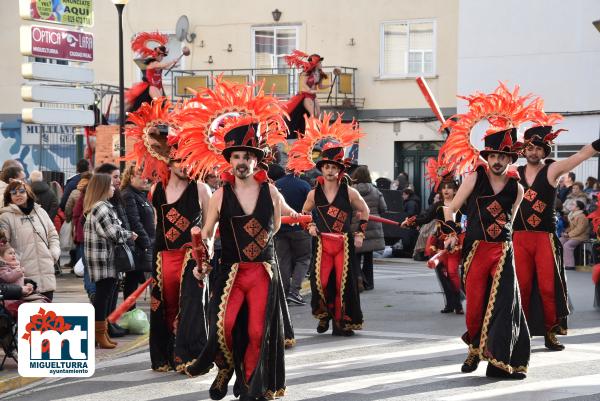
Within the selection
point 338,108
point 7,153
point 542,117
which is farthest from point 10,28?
point 542,117

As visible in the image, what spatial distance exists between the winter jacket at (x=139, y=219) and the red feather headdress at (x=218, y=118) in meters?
3.03

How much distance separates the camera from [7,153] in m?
31.5

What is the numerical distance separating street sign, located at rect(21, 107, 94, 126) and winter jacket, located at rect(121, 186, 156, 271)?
526 cm

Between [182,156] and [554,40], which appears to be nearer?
[182,156]

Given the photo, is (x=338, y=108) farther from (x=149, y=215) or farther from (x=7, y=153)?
(x=149, y=215)

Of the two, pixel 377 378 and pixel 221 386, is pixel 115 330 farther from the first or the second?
pixel 221 386

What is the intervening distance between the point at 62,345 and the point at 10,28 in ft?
94.5

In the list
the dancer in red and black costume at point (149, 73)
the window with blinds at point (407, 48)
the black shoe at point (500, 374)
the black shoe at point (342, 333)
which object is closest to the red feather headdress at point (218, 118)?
the black shoe at point (500, 374)

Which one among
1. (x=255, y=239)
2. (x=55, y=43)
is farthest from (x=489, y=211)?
(x=55, y=43)

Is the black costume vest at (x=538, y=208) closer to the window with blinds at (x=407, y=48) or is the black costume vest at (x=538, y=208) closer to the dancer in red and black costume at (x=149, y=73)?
the dancer in red and black costume at (x=149, y=73)

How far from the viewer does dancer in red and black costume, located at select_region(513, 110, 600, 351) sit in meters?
11.9

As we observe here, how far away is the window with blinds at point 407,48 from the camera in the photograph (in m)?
32.1

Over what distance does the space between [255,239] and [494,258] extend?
2334mm

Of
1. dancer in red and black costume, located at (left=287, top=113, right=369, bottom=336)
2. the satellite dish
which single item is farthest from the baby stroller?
the satellite dish
